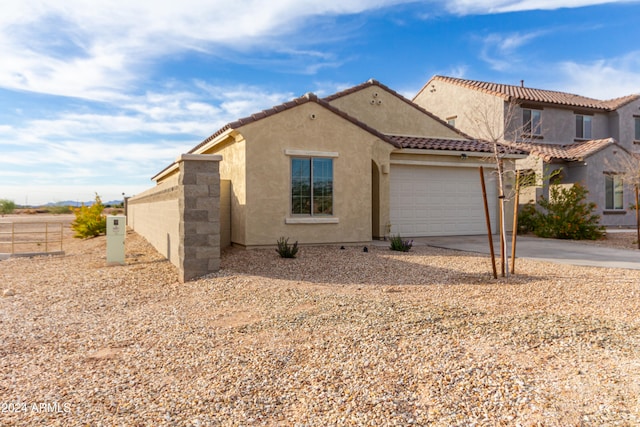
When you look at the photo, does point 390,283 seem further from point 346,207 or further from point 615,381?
point 346,207

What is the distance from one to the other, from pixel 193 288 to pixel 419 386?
528 cm

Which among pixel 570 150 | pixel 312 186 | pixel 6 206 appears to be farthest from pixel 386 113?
pixel 6 206

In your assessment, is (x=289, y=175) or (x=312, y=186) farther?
(x=312, y=186)

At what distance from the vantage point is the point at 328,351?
4.80m

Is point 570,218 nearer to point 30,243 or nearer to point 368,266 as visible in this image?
point 368,266

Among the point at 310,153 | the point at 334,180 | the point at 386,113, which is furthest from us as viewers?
the point at 386,113

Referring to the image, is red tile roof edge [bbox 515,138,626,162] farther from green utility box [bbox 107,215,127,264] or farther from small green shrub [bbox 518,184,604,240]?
green utility box [bbox 107,215,127,264]

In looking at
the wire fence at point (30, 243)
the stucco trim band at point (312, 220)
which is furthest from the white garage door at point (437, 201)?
→ the wire fence at point (30, 243)

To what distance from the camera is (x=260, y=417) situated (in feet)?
11.6

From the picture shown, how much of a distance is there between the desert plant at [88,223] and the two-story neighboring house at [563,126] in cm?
1795

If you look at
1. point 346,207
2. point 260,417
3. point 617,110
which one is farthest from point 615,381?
point 617,110

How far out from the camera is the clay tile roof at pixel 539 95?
23.4 m

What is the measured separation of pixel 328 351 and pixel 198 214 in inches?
199

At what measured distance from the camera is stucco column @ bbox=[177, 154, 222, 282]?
8891 millimetres
